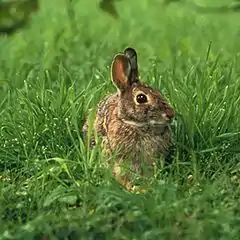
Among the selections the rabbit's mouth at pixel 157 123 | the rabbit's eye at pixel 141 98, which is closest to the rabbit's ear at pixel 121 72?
the rabbit's eye at pixel 141 98

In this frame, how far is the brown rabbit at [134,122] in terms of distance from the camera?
6484 millimetres

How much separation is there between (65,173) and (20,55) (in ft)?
11.8

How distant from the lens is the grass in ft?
18.1

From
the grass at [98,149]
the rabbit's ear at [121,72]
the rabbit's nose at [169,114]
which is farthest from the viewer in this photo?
the rabbit's ear at [121,72]

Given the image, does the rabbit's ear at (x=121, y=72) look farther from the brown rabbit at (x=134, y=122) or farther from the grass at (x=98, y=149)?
the grass at (x=98, y=149)

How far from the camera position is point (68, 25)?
10.6 metres

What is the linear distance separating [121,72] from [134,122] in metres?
0.37

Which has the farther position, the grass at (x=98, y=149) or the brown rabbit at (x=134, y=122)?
the brown rabbit at (x=134, y=122)

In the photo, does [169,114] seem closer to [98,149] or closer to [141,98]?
[141,98]

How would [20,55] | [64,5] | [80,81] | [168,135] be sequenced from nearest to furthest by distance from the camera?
1. [168,135]
2. [80,81]
3. [20,55]
4. [64,5]

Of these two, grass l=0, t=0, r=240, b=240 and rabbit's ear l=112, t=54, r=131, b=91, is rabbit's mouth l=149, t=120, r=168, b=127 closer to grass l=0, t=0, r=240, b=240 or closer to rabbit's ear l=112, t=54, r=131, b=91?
grass l=0, t=0, r=240, b=240

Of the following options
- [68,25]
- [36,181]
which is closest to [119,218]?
[36,181]

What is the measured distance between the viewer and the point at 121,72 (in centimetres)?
675

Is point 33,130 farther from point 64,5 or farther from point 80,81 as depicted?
point 64,5
